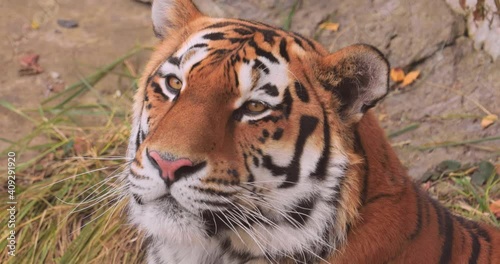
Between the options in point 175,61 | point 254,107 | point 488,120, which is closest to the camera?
point 254,107

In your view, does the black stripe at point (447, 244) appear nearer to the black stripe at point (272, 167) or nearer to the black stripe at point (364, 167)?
the black stripe at point (364, 167)

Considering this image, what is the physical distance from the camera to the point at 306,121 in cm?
193

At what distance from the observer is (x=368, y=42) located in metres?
4.06

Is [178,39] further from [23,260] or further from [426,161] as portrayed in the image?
[426,161]

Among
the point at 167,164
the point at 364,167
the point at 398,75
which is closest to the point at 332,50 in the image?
the point at 398,75

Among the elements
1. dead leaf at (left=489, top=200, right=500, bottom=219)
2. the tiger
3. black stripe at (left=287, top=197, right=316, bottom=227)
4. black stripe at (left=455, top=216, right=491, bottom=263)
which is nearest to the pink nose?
the tiger

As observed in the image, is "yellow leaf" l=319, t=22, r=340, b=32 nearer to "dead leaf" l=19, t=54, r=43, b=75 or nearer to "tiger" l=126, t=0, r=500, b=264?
"dead leaf" l=19, t=54, r=43, b=75

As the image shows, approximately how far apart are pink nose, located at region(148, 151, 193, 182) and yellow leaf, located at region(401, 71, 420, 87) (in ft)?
7.63

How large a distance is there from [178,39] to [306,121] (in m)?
0.48

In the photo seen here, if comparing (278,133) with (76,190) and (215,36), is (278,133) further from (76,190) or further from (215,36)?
(76,190)

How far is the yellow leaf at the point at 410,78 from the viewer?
3852 mm

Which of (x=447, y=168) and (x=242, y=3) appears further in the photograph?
(x=242, y=3)

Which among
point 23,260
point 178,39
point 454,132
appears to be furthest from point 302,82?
point 454,132

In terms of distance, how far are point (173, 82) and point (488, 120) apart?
2.07 m
